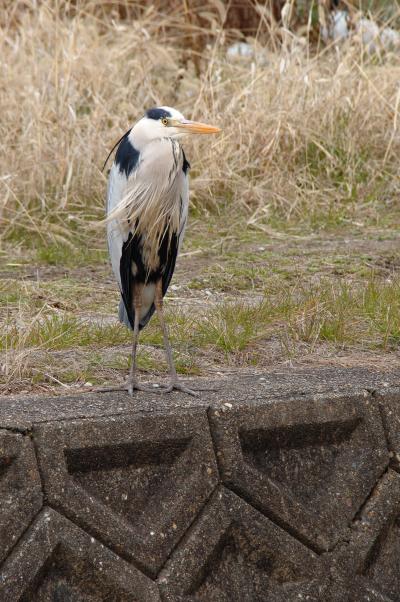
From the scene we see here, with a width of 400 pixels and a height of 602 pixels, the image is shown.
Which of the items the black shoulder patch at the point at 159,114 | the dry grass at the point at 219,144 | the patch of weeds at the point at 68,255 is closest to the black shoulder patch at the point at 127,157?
the black shoulder patch at the point at 159,114

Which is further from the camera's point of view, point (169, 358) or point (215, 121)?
point (215, 121)

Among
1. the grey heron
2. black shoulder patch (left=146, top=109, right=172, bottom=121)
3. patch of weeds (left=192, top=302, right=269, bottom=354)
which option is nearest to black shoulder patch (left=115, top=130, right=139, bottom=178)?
the grey heron

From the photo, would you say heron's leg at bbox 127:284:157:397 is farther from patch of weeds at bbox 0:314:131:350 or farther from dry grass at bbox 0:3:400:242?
dry grass at bbox 0:3:400:242

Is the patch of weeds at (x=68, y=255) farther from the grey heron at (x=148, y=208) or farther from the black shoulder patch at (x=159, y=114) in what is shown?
the black shoulder patch at (x=159, y=114)

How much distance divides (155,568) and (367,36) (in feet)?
18.4

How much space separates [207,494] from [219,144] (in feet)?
11.7

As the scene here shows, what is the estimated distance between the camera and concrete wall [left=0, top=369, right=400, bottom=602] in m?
2.59

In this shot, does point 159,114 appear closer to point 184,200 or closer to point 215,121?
point 184,200

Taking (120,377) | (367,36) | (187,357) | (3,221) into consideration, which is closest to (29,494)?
(120,377)

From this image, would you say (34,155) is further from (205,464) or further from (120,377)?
(205,464)

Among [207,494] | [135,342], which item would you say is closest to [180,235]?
[135,342]

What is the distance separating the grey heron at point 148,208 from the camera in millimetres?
3100

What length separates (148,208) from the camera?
3.14 m

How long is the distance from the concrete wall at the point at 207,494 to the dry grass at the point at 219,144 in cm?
116
